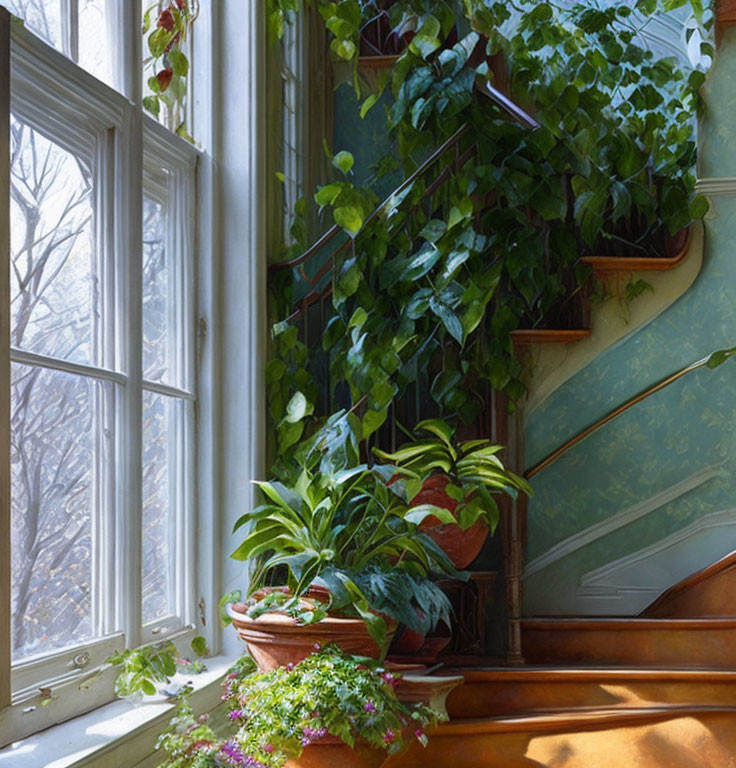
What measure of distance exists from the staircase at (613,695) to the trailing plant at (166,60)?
1.90m

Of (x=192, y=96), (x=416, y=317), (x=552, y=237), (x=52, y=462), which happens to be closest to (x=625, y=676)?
(x=416, y=317)

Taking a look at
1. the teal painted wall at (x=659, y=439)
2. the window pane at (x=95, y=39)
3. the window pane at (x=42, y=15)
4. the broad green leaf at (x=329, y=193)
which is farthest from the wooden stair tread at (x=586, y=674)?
the window pane at (x=42, y=15)

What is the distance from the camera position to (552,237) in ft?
12.6

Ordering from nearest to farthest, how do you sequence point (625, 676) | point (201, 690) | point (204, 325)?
point (201, 690)
point (204, 325)
point (625, 676)

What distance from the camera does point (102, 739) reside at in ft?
6.88

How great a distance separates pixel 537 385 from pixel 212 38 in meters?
1.78

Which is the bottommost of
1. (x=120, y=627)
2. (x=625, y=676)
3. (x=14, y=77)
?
(x=625, y=676)

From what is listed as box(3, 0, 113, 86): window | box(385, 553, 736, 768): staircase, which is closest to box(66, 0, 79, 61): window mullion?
box(3, 0, 113, 86): window

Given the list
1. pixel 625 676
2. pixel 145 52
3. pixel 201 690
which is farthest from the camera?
pixel 625 676

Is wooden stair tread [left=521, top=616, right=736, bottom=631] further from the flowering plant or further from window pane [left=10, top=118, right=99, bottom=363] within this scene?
window pane [left=10, top=118, right=99, bottom=363]

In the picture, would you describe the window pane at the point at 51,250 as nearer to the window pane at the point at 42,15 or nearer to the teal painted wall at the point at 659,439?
the window pane at the point at 42,15

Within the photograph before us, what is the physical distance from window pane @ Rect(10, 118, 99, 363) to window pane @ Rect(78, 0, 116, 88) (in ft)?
0.88

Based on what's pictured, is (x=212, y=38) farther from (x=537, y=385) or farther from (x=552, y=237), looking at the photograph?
(x=537, y=385)

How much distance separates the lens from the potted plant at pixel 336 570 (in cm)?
250
